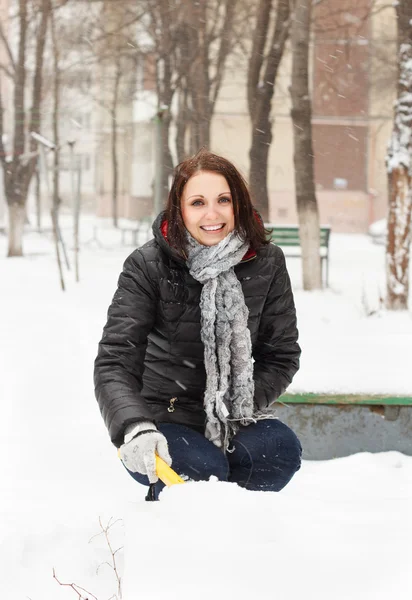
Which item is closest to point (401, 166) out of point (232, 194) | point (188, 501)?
point (232, 194)

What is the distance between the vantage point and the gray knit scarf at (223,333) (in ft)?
9.55

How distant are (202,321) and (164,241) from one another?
0.90ft

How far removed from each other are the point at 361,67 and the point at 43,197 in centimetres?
2701

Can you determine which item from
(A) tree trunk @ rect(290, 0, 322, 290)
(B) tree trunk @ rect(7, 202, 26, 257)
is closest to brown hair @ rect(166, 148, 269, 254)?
(A) tree trunk @ rect(290, 0, 322, 290)

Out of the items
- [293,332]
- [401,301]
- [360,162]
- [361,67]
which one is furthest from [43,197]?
[293,332]

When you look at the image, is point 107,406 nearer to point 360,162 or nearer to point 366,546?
point 366,546

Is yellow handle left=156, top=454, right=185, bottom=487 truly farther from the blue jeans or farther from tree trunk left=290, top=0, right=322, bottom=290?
tree trunk left=290, top=0, right=322, bottom=290

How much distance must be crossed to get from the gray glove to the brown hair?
62 centimetres

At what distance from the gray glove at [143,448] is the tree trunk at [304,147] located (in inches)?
371

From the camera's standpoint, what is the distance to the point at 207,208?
2.92 meters

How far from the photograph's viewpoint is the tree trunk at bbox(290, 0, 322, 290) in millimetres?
11461

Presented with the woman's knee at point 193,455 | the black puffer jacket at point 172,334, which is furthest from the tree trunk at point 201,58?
the woman's knee at point 193,455

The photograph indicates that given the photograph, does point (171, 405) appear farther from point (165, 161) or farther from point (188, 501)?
point (165, 161)

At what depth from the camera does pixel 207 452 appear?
2.91 meters
